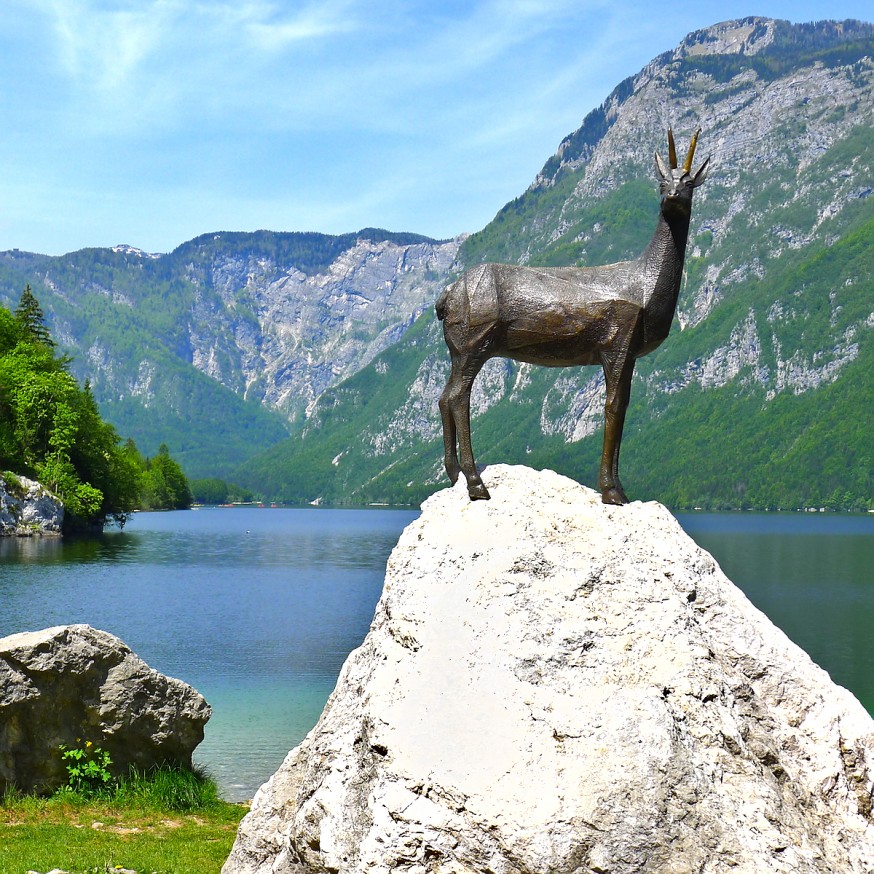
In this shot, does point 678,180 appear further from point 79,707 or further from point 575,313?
point 79,707

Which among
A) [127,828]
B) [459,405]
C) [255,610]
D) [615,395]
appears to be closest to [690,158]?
[615,395]

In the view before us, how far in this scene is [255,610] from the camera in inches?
1673

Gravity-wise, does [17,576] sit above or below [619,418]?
below

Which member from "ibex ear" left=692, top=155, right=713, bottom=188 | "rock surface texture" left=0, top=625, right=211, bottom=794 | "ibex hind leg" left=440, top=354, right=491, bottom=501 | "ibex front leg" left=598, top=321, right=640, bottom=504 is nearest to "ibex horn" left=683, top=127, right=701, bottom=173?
"ibex ear" left=692, top=155, right=713, bottom=188

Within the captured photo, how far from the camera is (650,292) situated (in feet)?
31.6

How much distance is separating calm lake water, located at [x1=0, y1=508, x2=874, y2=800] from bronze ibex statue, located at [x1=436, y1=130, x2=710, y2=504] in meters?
10.3

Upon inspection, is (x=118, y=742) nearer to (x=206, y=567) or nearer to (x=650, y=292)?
(x=650, y=292)

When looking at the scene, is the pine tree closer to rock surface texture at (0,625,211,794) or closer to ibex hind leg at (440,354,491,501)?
rock surface texture at (0,625,211,794)

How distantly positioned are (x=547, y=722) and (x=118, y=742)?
29.6 feet

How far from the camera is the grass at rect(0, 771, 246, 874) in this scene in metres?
10.8

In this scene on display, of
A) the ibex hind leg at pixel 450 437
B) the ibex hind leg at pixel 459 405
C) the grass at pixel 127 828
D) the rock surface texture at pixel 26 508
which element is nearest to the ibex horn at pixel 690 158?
the ibex hind leg at pixel 459 405

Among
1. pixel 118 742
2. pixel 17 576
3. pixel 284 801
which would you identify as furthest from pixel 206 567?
pixel 284 801

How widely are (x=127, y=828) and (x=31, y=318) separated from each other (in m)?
85.3

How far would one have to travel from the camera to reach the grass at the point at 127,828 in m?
10.8
